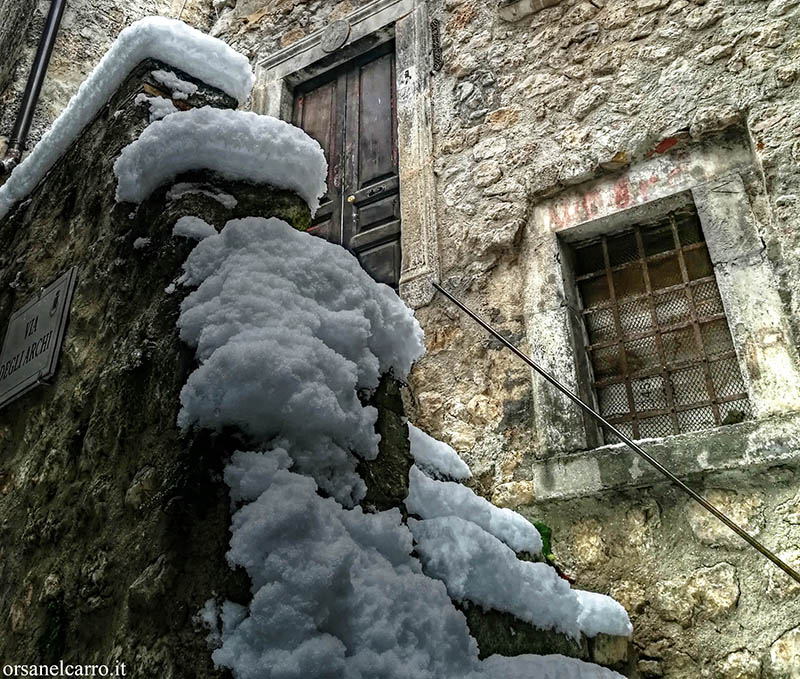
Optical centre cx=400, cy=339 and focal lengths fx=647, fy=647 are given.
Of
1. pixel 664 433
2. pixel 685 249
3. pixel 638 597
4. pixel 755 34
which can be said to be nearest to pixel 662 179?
pixel 685 249

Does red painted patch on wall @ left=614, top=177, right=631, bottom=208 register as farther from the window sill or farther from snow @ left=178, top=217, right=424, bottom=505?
snow @ left=178, top=217, right=424, bottom=505

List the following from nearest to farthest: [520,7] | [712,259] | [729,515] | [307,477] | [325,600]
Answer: [325,600] < [307,477] < [729,515] < [712,259] < [520,7]

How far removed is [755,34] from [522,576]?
2.99 m

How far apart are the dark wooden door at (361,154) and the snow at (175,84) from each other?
2.17m

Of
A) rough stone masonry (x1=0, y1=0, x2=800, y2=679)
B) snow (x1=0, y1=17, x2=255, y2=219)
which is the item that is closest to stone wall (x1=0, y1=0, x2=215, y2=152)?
rough stone masonry (x1=0, y1=0, x2=800, y2=679)

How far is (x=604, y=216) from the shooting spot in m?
3.15

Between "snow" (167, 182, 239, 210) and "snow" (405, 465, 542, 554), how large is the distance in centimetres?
70

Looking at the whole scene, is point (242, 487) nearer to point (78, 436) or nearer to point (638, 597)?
point (78, 436)

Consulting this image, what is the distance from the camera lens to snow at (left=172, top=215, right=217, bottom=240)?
1336mm

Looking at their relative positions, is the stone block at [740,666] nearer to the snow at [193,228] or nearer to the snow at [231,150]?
the snow at [231,150]

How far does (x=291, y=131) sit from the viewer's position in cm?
147

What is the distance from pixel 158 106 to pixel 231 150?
1.45 ft

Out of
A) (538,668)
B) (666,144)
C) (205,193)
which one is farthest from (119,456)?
(666,144)

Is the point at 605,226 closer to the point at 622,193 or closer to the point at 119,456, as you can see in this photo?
the point at 622,193
